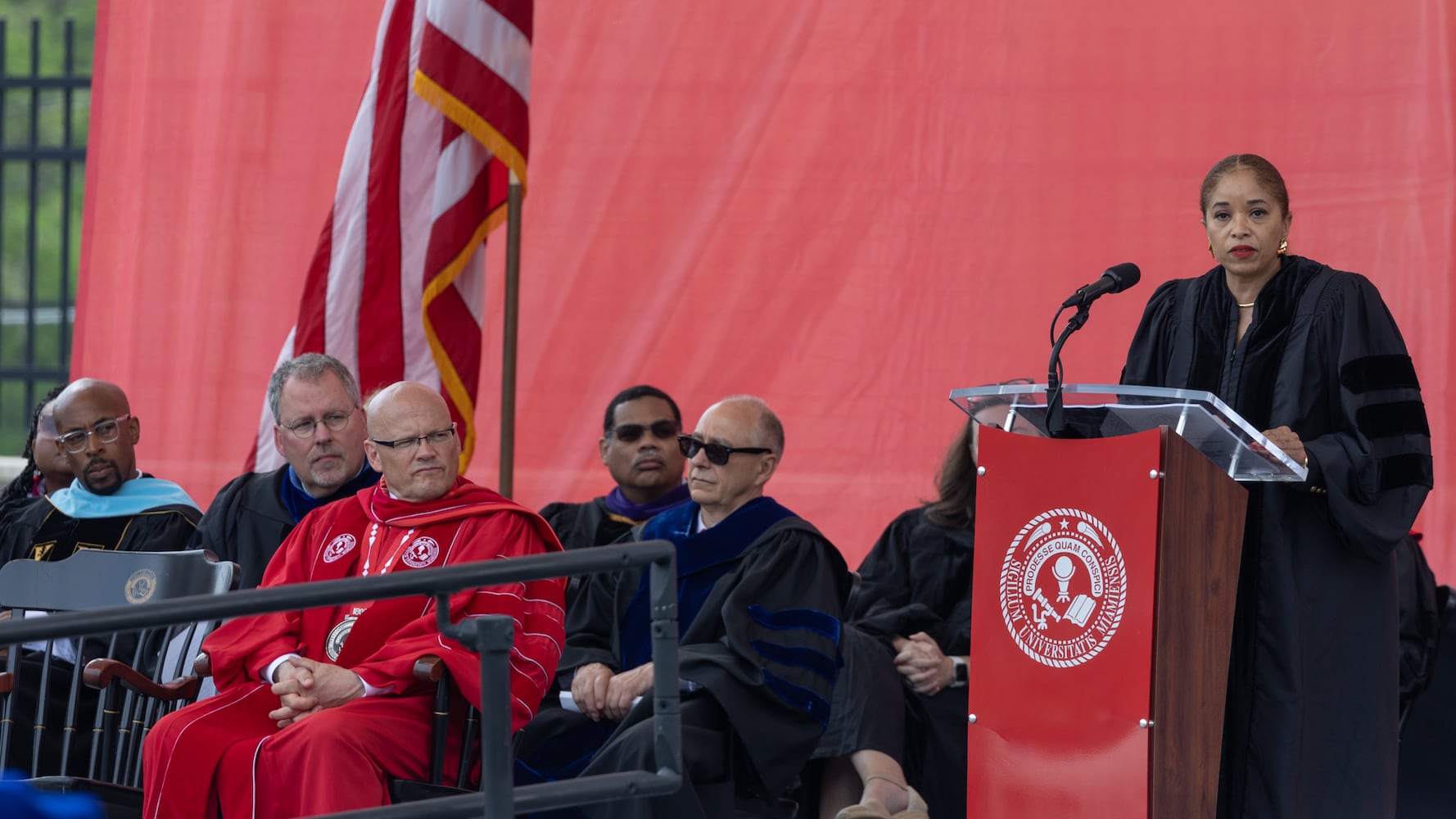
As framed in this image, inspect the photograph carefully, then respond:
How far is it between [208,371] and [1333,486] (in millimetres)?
4274

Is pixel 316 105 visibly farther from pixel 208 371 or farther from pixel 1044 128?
pixel 1044 128

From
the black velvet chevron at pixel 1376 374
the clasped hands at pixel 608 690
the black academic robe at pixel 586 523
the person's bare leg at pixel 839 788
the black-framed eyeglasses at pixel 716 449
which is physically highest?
the black velvet chevron at pixel 1376 374

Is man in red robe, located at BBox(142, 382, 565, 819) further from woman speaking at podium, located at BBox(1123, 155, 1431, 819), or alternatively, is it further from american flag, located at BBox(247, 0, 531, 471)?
woman speaking at podium, located at BBox(1123, 155, 1431, 819)

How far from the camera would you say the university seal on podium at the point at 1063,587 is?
9.14 feet

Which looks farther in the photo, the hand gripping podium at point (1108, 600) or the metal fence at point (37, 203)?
the metal fence at point (37, 203)

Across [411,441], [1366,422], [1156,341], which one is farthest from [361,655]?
[1366,422]

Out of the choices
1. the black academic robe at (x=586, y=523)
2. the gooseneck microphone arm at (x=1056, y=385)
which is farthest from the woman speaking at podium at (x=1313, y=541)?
the black academic robe at (x=586, y=523)

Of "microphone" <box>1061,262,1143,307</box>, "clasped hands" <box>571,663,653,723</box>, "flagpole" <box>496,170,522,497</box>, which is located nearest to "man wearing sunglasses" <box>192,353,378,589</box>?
"flagpole" <box>496,170,522,497</box>

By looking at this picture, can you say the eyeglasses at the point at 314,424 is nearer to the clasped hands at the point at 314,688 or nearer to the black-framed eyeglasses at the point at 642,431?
the black-framed eyeglasses at the point at 642,431

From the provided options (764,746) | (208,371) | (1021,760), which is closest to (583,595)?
(764,746)

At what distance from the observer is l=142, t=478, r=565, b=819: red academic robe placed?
320cm

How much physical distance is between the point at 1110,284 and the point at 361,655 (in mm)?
1800

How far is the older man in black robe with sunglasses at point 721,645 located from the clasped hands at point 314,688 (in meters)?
0.61

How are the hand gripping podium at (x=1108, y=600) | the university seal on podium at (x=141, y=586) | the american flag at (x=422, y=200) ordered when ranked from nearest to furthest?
the hand gripping podium at (x=1108, y=600)
the university seal on podium at (x=141, y=586)
the american flag at (x=422, y=200)
